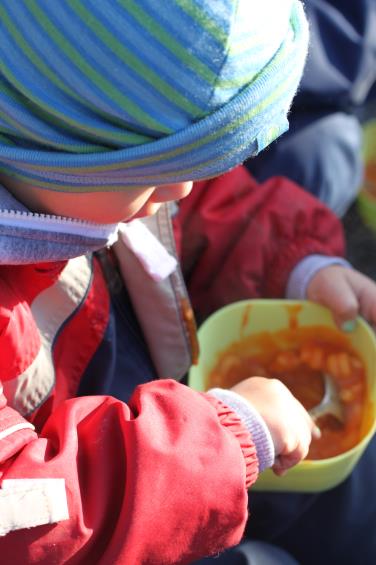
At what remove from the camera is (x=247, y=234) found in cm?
108

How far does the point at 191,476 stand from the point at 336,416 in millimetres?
340

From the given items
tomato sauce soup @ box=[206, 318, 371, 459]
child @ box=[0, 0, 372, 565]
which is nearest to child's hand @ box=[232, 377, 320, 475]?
child @ box=[0, 0, 372, 565]

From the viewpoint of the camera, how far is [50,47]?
0.53 metres

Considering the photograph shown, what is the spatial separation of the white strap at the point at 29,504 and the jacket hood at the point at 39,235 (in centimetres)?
19

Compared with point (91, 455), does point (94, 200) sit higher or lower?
higher

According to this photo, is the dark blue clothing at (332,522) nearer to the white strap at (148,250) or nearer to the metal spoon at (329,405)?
the metal spoon at (329,405)

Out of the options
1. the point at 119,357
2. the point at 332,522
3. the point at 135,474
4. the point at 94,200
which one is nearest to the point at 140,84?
the point at 94,200

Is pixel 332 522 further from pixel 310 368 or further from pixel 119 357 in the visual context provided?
pixel 119 357

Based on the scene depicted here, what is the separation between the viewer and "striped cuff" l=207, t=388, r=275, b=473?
0.74 m

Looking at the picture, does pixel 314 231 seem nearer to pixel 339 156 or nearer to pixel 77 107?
pixel 339 156

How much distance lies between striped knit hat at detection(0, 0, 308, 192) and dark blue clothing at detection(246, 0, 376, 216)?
0.68m

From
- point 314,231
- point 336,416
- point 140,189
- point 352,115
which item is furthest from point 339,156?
point 140,189

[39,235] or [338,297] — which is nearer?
[39,235]

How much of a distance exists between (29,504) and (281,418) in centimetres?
28
